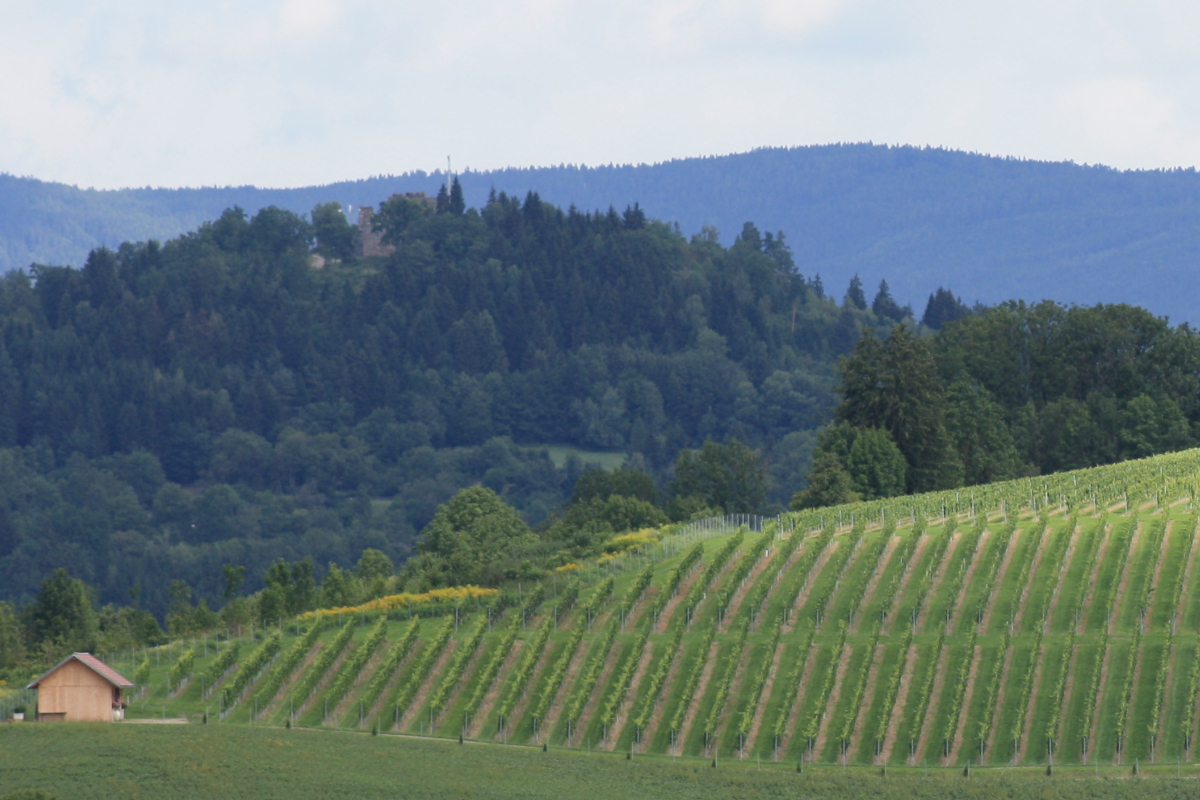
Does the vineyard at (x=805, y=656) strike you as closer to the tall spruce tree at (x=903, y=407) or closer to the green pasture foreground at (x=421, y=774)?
the green pasture foreground at (x=421, y=774)

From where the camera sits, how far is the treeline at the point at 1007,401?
336ft

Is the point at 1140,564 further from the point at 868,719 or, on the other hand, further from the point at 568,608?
the point at 568,608

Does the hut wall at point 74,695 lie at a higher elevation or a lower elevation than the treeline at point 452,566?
higher

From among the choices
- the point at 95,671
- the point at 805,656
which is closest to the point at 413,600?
the point at 95,671

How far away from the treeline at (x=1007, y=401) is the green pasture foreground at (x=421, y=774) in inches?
1738

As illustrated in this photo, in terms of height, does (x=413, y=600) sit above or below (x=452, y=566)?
above

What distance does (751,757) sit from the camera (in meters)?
55.2

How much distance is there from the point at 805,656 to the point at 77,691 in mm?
23083

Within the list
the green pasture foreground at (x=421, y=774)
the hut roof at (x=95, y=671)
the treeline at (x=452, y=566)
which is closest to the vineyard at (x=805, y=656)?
the green pasture foreground at (x=421, y=774)

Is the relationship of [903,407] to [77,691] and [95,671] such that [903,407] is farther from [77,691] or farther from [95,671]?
[77,691]

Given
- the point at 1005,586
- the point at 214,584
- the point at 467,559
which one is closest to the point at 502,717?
the point at 1005,586

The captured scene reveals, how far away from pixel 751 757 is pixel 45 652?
161 feet

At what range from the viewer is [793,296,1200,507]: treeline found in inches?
4038

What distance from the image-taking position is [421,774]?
51094 millimetres
